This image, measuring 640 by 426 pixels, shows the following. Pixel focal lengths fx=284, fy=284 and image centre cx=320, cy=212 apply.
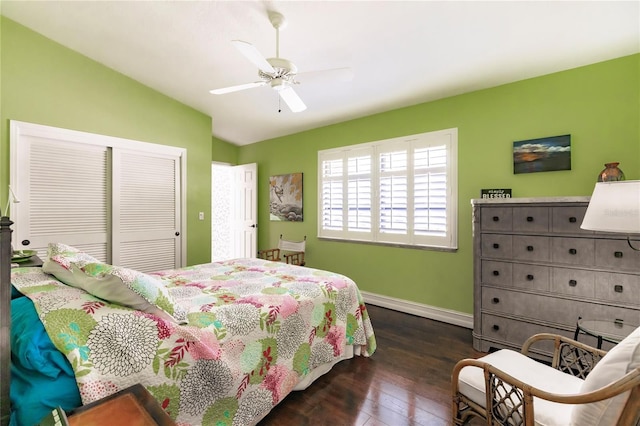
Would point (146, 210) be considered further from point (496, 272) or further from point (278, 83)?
point (496, 272)

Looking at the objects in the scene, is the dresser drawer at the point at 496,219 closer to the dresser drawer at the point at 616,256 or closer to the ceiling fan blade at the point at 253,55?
the dresser drawer at the point at 616,256

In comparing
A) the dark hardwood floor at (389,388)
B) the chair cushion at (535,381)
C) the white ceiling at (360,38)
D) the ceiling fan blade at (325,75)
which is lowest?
the dark hardwood floor at (389,388)

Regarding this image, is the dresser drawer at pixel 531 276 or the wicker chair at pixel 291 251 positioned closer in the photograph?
the dresser drawer at pixel 531 276

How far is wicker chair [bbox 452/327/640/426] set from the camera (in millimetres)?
918

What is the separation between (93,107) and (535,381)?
15.3 feet

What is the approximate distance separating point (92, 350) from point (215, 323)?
0.55 metres

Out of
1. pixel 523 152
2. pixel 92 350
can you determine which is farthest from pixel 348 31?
pixel 92 350

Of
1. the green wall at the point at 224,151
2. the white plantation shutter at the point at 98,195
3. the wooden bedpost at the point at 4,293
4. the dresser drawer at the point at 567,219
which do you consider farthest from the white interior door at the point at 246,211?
the wooden bedpost at the point at 4,293

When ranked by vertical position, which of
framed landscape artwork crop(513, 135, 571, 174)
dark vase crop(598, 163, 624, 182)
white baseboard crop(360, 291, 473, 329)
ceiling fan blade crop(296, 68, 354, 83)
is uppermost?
ceiling fan blade crop(296, 68, 354, 83)

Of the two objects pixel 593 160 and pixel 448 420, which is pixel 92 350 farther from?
pixel 593 160

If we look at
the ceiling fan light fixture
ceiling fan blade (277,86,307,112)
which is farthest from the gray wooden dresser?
the ceiling fan light fixture

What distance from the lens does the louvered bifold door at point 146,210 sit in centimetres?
357

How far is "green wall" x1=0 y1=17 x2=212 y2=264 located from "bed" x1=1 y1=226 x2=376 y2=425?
2088 millimetres

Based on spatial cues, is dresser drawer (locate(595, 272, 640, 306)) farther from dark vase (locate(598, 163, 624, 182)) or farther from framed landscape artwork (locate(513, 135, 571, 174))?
framed landscape artwork (locate(513, 135, 571, 174))
